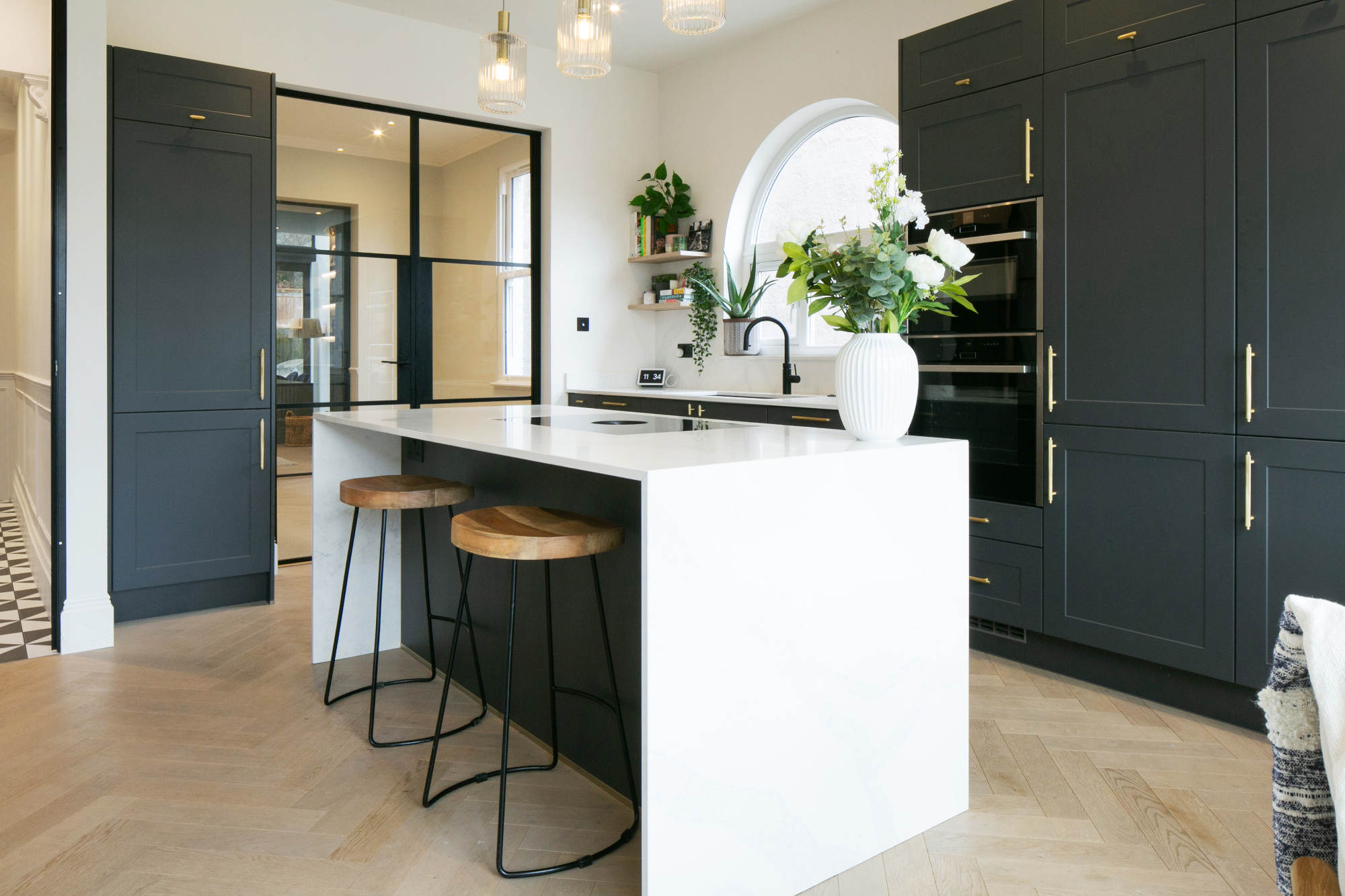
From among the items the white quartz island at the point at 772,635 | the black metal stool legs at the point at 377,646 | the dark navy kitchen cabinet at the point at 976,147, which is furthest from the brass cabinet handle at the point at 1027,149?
the black metal stool legs at the point at 377,646

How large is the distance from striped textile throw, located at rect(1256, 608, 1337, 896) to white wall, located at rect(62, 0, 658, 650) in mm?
3705

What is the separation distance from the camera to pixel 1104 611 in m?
2.97

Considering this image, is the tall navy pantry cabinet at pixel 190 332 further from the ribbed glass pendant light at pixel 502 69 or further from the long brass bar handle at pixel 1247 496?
the long brass bar handle at pixel 1247 496

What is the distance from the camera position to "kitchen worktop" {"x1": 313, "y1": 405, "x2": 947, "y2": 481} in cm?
173

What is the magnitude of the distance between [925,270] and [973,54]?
171cm

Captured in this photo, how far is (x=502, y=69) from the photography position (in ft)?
9.66

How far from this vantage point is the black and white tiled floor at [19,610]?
3398mm

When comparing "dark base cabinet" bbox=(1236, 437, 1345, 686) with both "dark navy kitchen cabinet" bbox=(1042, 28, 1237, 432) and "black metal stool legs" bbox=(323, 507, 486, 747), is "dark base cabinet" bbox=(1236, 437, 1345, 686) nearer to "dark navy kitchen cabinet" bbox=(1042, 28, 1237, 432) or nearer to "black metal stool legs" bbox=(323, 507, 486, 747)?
"dark navy kitchen cabinet" bbox=(1042, 28, 1237, 432)

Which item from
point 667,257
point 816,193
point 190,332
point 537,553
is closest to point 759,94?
point 816,193

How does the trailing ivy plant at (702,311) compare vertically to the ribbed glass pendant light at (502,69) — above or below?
below

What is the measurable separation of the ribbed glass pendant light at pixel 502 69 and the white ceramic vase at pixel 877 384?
5.16ft

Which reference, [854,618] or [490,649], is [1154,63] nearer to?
[854,618]

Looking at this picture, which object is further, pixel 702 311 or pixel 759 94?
pixel 702 311

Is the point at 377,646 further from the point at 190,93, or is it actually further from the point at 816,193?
the point at 816,193
